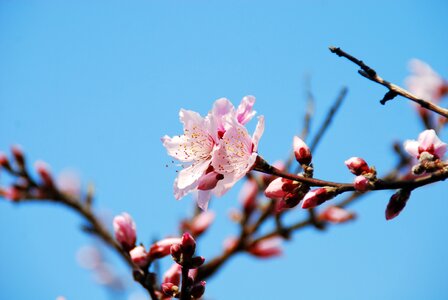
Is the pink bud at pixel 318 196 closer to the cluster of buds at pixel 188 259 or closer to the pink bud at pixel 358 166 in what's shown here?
the pink bud at pixel 358 166

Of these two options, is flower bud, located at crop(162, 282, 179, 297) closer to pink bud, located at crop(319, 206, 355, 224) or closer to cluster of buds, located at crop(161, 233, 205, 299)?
cluster of buds, located at crop(161, 233, 205, 299)

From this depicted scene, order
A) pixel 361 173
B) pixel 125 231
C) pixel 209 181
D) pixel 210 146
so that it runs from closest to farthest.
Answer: pixel 361 173 → pixel 209 181 → pixel 210 146 → pixel 125 231

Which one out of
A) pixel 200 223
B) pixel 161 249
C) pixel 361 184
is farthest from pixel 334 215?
pixel 361 184

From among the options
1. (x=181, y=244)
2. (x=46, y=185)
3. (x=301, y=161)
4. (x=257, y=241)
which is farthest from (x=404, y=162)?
(x=46, y=185)

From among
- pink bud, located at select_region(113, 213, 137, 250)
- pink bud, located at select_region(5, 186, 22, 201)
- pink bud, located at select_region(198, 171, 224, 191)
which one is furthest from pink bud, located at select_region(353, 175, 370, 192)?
pink bud, located at select_region(5, 186, 22, 201)

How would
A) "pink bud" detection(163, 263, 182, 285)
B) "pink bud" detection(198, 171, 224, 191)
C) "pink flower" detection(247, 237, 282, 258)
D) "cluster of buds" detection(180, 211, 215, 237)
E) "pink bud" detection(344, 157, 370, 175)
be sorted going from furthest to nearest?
"pink flower" detection(247, 237, 282, 258) < "cluster of buds" detection(180, 211, 215, 237) < "pink bud" detection(163, 263, 182, 285) < "pink bud" detection(198, 171, 224, 191) < "pink bud" detection(344, 157, 370, 175)

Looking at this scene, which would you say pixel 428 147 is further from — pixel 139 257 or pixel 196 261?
pixel 139 257

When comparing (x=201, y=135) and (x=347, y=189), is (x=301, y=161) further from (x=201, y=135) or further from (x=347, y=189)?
(x=201, y=135)
